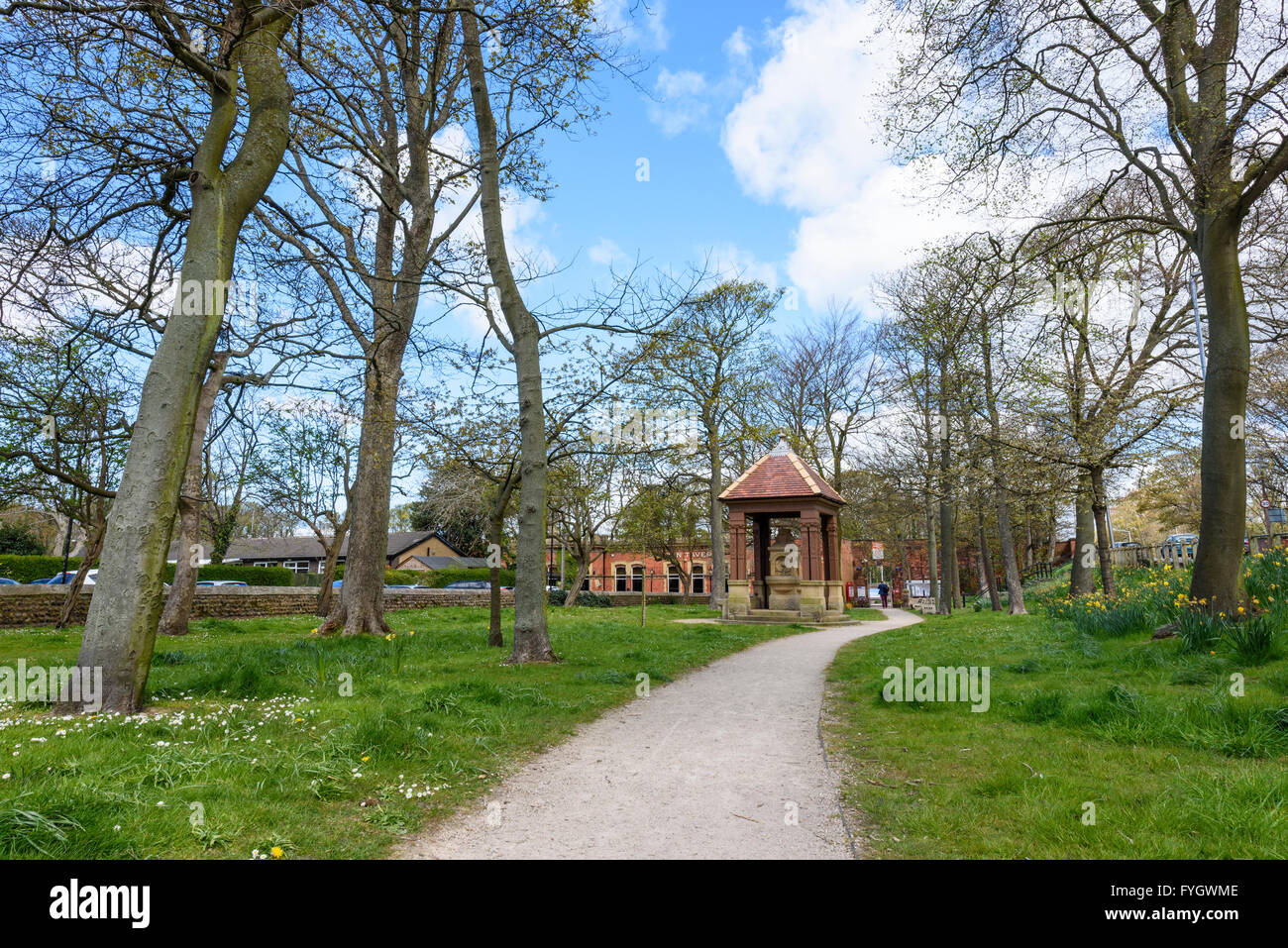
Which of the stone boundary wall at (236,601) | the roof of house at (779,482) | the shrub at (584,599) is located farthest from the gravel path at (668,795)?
the shrub at (584,599)

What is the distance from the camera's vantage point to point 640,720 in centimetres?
687

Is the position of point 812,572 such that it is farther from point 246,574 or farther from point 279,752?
point 246,574

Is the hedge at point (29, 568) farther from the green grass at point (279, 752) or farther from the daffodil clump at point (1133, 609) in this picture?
the daffodil clump at point (1133, 609)

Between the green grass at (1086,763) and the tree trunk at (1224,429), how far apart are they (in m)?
1.12

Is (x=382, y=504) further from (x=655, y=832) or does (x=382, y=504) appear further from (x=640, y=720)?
(x=655, y=832)

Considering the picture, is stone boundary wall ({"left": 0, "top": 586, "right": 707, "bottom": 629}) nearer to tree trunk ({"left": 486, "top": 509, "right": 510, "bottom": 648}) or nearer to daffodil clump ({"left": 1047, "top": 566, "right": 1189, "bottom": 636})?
tree trunk ({"left": 486, "top": 509, "right": 510, "bottom": 648})

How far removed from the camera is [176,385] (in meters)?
6.20

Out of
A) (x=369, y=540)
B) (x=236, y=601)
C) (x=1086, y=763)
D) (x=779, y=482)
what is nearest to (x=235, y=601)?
(x=236, y=601)

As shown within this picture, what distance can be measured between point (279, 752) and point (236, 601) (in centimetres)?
1878

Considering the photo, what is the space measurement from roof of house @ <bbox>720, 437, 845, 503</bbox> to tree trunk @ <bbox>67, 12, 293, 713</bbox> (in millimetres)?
17879

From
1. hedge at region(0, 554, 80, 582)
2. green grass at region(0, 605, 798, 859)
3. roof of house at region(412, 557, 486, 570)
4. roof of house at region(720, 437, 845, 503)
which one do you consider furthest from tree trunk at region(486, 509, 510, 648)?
roof of house at region(412, 557, 486, 570)

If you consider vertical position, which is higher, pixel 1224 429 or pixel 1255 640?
pixel 1224 429
